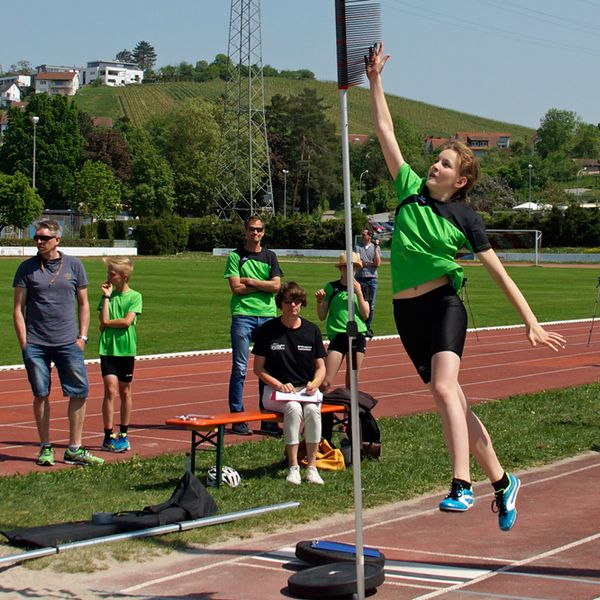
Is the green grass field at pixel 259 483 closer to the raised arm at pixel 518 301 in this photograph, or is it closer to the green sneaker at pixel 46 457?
the green sneaker at pixel 46 457

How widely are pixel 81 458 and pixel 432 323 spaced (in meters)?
4.60

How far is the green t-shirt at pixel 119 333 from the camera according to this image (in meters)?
10.3

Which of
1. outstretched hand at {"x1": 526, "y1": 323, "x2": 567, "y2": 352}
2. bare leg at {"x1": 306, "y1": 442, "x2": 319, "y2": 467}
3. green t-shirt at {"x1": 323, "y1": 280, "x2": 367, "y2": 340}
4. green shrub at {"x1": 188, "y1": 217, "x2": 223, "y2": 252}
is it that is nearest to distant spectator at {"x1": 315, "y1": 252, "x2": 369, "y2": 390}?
green t-shirt at {"x1": 323, "y1": 280, "x2": 367, "y2": 340}

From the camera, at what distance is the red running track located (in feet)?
35.2

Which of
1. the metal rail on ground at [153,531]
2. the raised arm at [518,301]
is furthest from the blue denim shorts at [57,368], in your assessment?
the raised arm at [518,301]

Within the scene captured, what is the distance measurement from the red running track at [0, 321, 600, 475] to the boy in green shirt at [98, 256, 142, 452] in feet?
0.86

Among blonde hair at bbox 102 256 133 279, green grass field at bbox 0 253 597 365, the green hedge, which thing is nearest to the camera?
blonde hair at bbox 102 256 133 279

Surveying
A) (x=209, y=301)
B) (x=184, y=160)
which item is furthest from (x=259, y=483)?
(x=184, y=160)

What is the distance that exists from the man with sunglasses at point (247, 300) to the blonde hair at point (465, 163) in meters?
5.42

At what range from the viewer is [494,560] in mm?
6316

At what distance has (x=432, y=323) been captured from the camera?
18.2ft

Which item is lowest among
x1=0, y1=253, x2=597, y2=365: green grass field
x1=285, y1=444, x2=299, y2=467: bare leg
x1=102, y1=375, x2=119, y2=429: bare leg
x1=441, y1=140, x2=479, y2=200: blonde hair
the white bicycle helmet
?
x1=0, y1=253, x2=597, y2=365: green grass field

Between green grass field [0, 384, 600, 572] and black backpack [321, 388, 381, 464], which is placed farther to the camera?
black backpack [321, 388, 381, 464]

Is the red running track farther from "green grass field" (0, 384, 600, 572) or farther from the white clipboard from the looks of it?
the white clipboard
